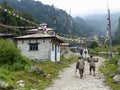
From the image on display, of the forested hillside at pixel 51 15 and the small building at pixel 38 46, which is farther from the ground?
the forested hillside at pixel 51 15

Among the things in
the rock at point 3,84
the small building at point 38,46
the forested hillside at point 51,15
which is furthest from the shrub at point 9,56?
the forested hillside at point 51,15

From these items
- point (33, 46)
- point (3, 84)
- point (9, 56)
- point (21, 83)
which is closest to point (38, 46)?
point (33, 46)

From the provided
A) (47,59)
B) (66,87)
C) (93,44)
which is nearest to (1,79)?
(66,87)

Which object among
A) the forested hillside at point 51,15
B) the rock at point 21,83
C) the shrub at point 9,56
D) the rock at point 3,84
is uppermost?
the forested hillside at point 51,15

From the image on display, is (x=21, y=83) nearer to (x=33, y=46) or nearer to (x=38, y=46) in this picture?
(x=38, y=46)

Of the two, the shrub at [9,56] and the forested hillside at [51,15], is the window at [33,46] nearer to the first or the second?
the shrub at [9,56]

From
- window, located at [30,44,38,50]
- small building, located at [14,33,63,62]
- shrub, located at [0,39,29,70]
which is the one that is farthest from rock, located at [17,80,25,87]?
window, located at [30,44,38,50]

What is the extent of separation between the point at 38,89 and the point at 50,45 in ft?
65.5

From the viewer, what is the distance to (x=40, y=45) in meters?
37.2

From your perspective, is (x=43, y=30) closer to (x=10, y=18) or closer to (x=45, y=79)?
(x=45, y=79)

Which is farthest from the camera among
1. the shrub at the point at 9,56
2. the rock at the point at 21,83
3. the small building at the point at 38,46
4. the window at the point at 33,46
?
the window at the point at 33,46

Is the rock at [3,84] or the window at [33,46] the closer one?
the rock at [3,84]

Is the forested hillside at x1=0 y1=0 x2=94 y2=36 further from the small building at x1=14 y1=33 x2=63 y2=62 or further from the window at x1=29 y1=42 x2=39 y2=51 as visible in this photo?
the window at x1=29 y1=42 x2=39 y2=51

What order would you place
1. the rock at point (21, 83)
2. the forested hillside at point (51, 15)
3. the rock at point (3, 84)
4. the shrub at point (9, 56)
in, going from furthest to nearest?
the forested hillside at point (51, 15)
the shrub at point (9, 56)
the rock at point (21, 83)
the rock at point (3, 84)
